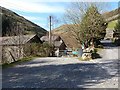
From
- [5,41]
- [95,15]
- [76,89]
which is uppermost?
[95,15]

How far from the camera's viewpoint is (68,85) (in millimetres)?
11336

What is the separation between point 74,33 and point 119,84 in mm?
34387

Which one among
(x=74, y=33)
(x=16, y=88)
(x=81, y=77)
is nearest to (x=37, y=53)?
(x=74, y=33)

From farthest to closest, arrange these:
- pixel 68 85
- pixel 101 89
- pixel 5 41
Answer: pixel 5 41
pixel 68 85
pixel 101 89

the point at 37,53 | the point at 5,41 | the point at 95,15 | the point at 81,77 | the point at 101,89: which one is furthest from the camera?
the point at 5,41

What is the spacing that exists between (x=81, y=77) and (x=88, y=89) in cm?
298

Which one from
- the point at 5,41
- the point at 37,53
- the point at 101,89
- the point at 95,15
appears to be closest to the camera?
the point at 101,89

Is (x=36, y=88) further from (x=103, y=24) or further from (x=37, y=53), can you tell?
(x=103, y=24)

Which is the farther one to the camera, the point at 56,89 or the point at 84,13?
the point at 84,13

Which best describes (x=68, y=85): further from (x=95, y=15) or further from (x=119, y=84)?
(x=95, y=15)

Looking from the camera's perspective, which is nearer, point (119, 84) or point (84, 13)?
point (119, 84)

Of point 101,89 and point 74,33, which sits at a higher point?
point 74,33

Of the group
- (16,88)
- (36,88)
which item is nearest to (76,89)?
(36,88)

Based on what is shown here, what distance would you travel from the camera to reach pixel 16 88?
10945mm
